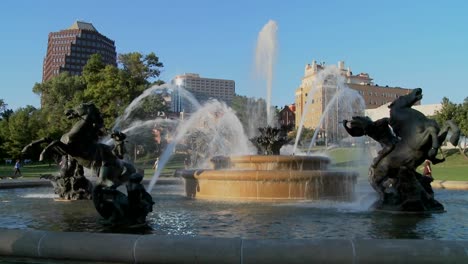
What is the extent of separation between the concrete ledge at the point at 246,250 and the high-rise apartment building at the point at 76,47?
13939cm

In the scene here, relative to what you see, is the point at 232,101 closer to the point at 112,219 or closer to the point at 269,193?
the point at 269,193

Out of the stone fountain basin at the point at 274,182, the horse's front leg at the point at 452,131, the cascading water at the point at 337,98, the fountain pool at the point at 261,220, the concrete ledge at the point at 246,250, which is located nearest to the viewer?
the concrete ledge at the point at 246,250

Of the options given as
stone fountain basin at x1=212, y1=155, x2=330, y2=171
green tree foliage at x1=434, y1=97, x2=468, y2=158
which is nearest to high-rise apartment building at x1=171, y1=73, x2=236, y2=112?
green tree foliage at x1=434, y1=97, x2=468, y2=158

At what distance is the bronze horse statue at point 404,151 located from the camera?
948 cm

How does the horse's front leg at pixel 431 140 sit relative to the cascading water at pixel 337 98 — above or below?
below

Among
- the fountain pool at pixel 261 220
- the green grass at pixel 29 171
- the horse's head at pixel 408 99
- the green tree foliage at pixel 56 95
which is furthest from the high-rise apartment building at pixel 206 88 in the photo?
the horse's head at pixel 408 99

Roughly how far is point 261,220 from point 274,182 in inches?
153

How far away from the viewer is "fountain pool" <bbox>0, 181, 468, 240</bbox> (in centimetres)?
728

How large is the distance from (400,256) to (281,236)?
8.13 ft

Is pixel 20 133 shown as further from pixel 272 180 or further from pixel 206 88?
pixel 272 180

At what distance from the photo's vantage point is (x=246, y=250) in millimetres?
4832

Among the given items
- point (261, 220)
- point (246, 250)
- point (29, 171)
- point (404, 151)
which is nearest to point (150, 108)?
point (29, 171)

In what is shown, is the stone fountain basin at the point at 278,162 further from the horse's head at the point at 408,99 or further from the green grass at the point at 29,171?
the green grass at the point at 29,171

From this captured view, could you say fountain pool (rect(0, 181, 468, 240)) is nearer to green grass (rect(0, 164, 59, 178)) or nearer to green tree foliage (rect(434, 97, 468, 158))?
green grass (rect(0, 164, 59, 178))
